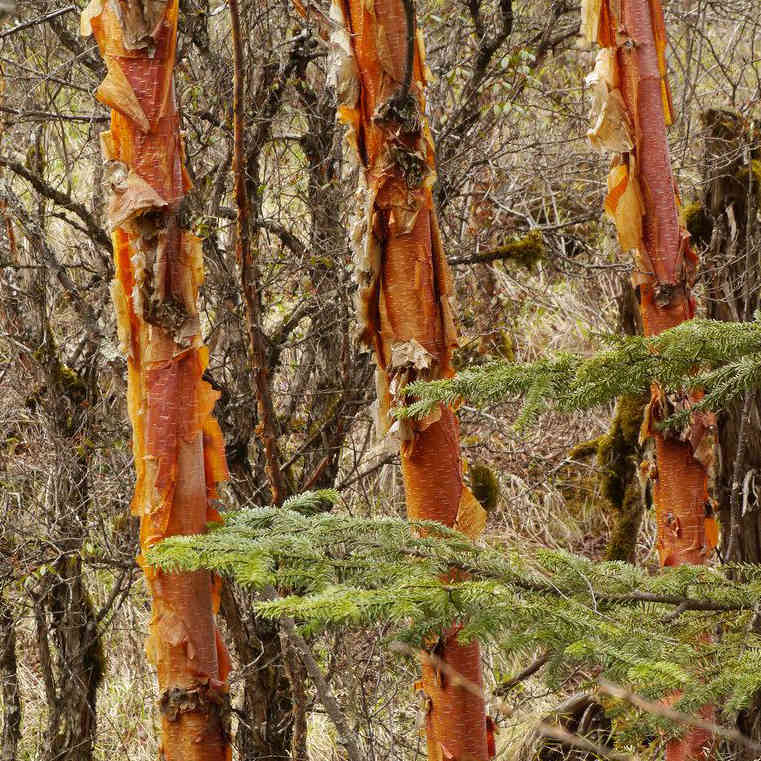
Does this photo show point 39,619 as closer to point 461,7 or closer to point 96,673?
point 96,673

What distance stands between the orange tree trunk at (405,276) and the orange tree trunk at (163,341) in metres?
0.59

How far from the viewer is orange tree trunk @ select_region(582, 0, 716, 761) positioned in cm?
354

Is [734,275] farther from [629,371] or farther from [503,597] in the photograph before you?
[503,597]

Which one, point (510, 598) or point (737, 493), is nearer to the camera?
point (510, 598)

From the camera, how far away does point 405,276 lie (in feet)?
9.09

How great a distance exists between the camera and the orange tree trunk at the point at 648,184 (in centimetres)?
354

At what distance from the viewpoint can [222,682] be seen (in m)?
2.44

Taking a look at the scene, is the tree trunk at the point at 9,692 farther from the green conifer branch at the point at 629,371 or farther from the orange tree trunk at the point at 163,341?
the green conifer branch at the point at 629,371

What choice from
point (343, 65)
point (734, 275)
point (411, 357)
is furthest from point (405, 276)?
point (734, 275)

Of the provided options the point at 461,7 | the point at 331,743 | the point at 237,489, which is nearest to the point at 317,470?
the point at 237,489

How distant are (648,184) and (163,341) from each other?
2.04m

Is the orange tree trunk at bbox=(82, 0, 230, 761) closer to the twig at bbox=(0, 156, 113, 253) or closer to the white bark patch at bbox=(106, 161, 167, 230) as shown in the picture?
the white bark patch at bbox=(106, 161, 167, 230)

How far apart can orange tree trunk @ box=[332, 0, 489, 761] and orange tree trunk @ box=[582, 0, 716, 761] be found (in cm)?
105

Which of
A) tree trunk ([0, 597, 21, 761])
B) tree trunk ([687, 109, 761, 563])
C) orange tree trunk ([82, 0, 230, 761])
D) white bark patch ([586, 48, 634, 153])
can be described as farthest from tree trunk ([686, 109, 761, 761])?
→ tree trunk ([0, 597, 21, 761])
